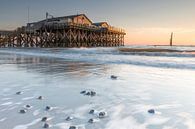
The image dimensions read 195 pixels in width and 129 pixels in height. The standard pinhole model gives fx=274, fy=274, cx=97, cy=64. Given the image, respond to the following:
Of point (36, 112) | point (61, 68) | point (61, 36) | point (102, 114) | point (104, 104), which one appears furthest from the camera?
point (61, 36)

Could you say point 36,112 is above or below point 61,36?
below

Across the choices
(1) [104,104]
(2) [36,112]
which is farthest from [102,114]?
(2) [36,112]

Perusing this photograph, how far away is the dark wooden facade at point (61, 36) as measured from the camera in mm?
40469

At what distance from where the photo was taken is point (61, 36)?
4106 cm

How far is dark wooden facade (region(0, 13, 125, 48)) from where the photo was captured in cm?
4047

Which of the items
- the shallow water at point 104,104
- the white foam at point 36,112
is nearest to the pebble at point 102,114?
the shallow water at point 104,104

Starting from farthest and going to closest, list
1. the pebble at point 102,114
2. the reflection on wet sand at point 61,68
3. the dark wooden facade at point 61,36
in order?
the dark wooden facade at point 61,36 < the reflection on wet sand at point 61,68 < the pebble at point 102,114

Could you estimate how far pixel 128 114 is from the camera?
435 centimetres

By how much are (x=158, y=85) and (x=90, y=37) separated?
39.9 meters

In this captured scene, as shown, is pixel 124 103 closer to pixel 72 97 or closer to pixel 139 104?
pixel 139 104

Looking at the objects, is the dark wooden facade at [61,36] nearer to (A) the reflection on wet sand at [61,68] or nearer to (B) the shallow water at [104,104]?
(A) the reflection on wet sand at [61,68]

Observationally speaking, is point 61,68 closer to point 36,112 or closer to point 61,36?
point 36,112

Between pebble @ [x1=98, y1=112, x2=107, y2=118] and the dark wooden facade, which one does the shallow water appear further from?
the dark wooden facade

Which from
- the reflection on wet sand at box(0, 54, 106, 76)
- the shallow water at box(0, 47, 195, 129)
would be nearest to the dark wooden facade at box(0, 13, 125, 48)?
the reflection on wet sand at box(0, 54, 106, 76)
